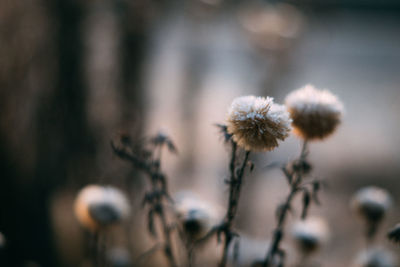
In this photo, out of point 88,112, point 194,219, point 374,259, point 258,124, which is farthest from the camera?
point 88,112

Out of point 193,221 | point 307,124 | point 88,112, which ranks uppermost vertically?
point 88,112

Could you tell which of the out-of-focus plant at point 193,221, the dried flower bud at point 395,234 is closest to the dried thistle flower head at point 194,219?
the out-of-focus plant at point 193,221

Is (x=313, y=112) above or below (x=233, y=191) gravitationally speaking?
above

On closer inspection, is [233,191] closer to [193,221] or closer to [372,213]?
[193,221]

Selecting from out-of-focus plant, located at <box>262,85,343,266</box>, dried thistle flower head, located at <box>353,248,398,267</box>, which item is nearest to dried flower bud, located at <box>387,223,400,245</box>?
out-of-focus plant, located at <box>262,85,343,266</box>

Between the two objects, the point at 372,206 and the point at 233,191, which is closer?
the point at 233,191

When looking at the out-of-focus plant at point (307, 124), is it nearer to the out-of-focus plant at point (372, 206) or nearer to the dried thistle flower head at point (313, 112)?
the dried thistle flower head at point (313, 112)

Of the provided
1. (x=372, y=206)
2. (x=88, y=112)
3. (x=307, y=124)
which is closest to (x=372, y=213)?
(x=372, y=206)

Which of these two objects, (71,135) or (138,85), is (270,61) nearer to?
(138,85)

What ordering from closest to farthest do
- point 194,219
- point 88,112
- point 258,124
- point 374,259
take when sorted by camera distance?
point 258,124 < point 194,219 < point 374,259 < point 88,112
